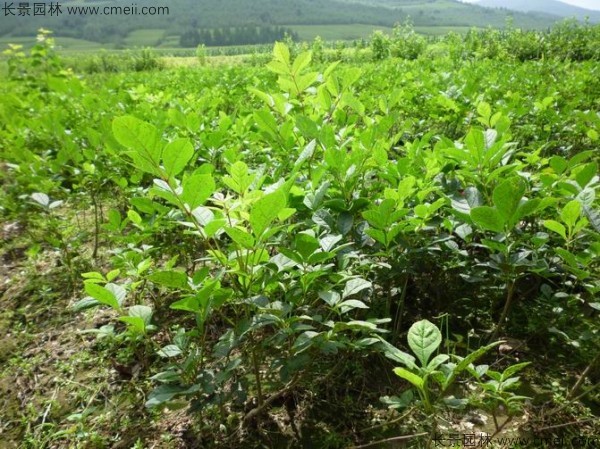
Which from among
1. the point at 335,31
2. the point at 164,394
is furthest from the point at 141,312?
the point at 335,31

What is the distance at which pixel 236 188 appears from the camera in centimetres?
112

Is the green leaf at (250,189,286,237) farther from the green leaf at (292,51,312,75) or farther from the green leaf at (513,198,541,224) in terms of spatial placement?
the green leaf at (292,51,312,75)

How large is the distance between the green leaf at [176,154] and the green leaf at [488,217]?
2.37 ft

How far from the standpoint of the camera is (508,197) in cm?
103

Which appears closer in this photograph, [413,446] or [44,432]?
[413,446]

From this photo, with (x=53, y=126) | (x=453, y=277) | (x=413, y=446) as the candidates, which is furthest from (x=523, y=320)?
(x=53, y=126)

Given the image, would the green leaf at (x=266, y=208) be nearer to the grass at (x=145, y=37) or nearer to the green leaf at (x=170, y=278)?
the green leaf at (x=170, y=278)

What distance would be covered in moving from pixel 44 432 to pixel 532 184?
2.17 m

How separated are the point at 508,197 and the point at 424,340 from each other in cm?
42

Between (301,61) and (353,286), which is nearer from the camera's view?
(353,286)

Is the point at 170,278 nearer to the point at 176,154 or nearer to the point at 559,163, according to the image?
the point at 176,154

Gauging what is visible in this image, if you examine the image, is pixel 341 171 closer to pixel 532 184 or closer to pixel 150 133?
pixel 150 133

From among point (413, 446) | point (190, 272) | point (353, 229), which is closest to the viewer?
point (413, 446)

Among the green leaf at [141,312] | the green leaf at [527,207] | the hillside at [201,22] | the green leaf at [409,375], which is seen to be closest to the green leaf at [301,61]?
the green leaf at [527,207]
